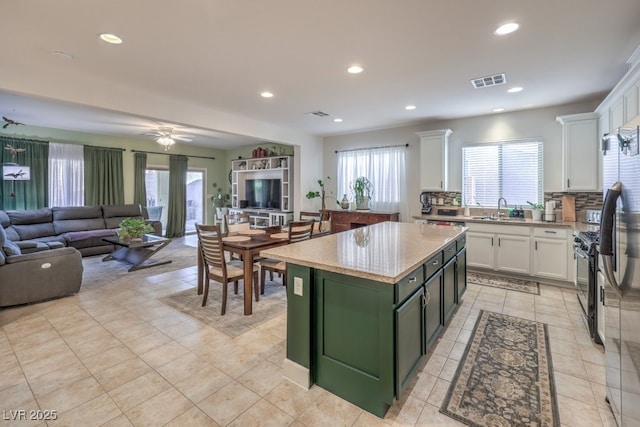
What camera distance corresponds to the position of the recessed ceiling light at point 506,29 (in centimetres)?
238

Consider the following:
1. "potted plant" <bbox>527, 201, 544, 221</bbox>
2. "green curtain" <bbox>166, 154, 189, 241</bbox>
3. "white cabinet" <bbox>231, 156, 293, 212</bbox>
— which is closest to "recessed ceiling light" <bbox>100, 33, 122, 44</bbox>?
"white cabinet" <bbox>231, 156, 293, 212</bbox>

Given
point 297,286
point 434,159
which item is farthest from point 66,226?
point 434,159

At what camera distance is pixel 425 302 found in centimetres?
214

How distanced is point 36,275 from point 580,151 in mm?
7150

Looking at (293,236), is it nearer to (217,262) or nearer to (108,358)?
(217,262)

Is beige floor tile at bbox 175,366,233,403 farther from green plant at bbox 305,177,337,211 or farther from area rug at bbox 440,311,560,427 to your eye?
green plant at bbox 305,177,337,211

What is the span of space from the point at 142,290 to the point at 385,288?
3657 mm

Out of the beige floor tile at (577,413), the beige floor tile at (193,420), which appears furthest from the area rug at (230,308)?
the beige floor tile at (577,413)

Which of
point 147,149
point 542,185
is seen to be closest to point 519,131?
point 542,185

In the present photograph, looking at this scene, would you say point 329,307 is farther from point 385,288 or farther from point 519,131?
point 519,131

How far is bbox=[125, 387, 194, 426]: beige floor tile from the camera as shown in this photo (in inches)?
68.9

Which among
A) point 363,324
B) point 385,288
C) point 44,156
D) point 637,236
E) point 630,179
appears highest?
point 44,156

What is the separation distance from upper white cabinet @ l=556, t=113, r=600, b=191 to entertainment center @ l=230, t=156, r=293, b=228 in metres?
5.29

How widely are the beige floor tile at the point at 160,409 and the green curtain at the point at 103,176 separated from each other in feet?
21.4
